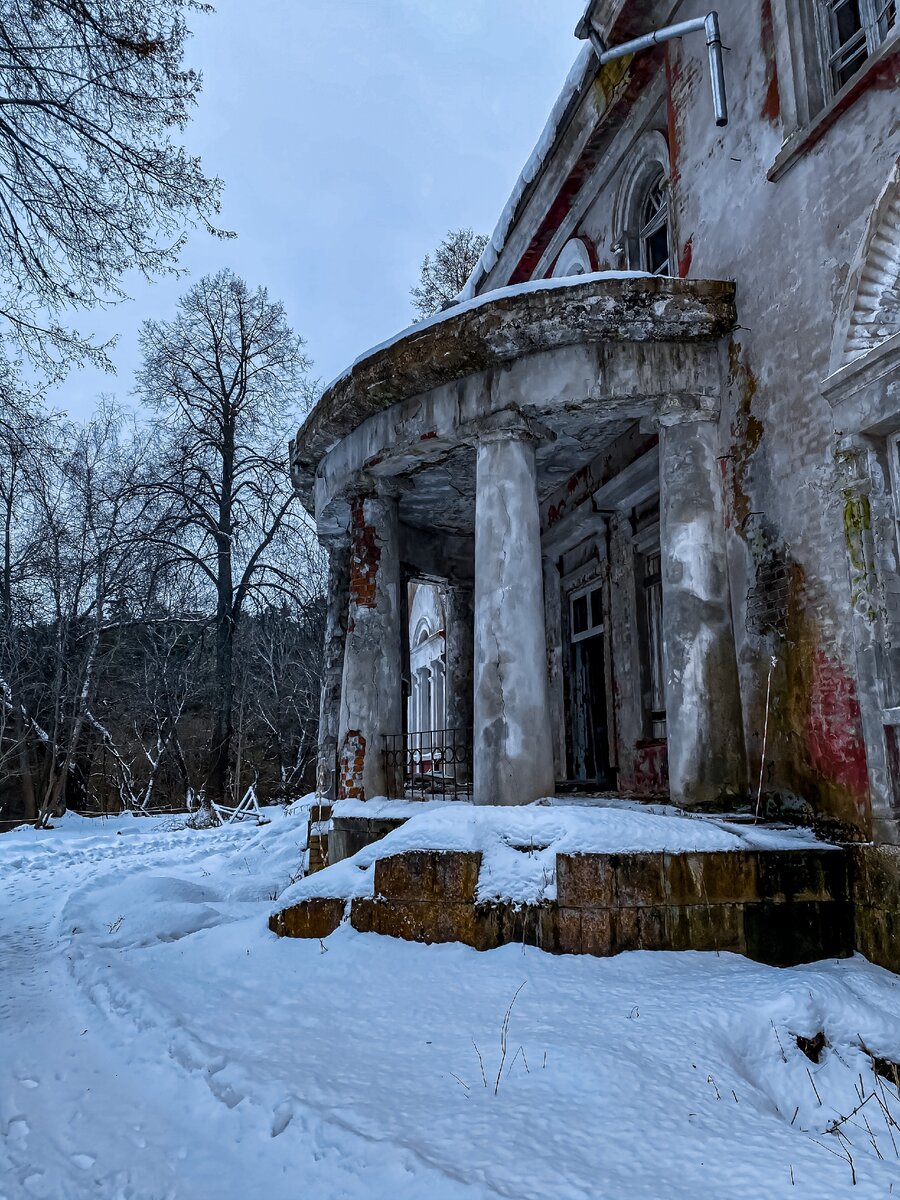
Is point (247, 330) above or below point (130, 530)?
above

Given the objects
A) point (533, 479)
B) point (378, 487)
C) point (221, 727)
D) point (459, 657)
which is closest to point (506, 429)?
point (533, 479)

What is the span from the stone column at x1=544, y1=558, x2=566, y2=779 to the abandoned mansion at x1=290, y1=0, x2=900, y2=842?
172 centimetres

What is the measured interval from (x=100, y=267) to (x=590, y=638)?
7.07m

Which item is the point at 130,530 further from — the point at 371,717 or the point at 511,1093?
the point at 511,1093

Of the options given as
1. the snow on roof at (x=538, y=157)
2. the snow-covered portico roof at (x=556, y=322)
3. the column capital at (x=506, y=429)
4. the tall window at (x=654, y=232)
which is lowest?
the column capital at (x=506, y=429)

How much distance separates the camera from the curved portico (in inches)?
251

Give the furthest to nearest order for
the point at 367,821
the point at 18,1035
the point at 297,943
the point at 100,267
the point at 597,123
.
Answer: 1. the point at 597,123
2. the point at 367,821
3. the point at 100,267
4. the point at 297,943
5. the point at 18,1035

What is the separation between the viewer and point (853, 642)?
5309 millimetres

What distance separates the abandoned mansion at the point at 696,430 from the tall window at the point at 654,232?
0.17 ft

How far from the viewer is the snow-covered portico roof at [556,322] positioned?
648 cm

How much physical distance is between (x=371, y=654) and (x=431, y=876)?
355 centimetres

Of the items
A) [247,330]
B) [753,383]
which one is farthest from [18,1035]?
[247,330]

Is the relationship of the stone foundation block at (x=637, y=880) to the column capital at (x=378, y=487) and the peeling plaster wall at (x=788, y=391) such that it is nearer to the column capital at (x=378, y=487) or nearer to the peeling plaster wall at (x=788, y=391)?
the peeling plaster wall at (x=788, y=391)

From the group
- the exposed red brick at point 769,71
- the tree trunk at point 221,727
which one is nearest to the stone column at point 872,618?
the exposed red brick at point 769,71
